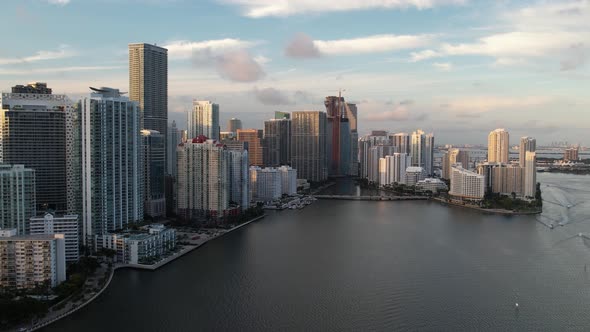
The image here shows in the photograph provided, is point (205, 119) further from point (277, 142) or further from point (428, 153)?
point (428, 153)

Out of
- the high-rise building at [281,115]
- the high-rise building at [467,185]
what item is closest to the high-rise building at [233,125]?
the high-rise building at [281,115]

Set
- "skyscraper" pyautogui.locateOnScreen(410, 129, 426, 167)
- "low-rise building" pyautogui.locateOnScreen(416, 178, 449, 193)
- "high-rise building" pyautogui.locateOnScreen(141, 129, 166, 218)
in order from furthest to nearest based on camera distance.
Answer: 1. "skyscraper" pyautogui.locateOnScreen(410, 129, 426, 167)
2. "low-rise building" pyautogui.locateOnScreen(416, 178, 449, 193)
3. "high-rise building" pyautogui.locateOnScreen(141, 129, 166, 218)

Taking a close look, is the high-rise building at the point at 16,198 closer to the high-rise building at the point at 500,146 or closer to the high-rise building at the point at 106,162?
the high-rise building at the point at 106,162

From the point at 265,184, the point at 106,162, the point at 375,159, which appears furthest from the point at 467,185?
the point at 106,162

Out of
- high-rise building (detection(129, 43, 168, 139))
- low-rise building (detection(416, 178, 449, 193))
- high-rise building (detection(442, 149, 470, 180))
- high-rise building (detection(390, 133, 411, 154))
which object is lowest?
low-rise building (detection(416, 178, 449, 193))

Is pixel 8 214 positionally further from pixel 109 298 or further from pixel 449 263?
pixel 449 263

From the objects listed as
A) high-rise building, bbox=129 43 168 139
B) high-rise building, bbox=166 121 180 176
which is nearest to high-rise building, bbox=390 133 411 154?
high-rise building, bbox=166 121 180 176

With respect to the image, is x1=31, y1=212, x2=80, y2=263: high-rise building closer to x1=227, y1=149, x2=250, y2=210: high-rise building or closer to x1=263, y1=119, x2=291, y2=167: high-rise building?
x1=227, y1=149, x2=250, y2=210: high-rise building
